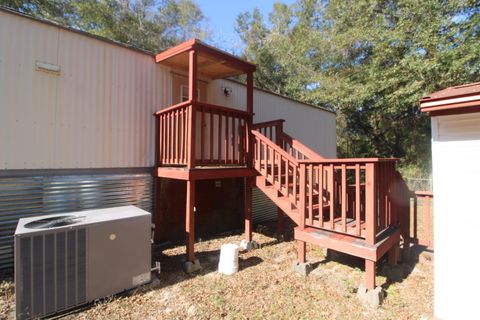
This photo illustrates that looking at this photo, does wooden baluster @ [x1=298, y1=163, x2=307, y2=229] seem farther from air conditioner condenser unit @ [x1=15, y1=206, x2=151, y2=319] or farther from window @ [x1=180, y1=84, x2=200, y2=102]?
window @ [x1=180, y1=84, x2=200, y2=102]

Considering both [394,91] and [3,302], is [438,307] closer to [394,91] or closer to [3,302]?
[3,302]

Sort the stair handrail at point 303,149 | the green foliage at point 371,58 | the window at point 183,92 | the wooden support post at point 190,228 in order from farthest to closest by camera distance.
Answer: the green foliage at point 371,58 → the window at point 183,92 → the stair handrail at point 303,149 → the wooden support post at point 190,228

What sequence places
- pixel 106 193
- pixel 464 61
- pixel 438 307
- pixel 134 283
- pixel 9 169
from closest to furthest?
pixel 438 307, pixel 134 283, pixel 9 169, pixel 106 193, pixel 464 61

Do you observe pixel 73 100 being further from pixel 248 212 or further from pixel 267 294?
pixel 267 294

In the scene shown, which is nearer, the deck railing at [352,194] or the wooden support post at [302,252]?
the deck railing at [352,194]

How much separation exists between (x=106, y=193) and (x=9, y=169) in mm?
1299

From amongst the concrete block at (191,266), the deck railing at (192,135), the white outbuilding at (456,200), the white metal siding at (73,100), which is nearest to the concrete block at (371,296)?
the white outbuilding at (456,200)

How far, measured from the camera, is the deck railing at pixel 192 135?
4.02 m

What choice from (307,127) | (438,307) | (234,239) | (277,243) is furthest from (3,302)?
(307,127)

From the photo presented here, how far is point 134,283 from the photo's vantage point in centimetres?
325

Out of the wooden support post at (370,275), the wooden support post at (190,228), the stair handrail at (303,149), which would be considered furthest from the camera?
the stair handrail at (303,149)

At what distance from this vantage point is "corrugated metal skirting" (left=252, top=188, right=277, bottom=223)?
6785 millimetres

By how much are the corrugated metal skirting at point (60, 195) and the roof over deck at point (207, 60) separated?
7.20 feet

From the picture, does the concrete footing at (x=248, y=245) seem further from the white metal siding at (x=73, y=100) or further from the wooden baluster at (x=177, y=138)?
the white metal siding at (x=73, y=100)
